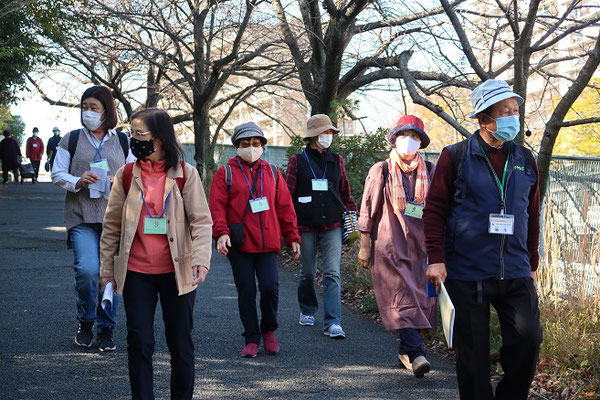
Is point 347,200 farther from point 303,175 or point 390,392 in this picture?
point 390,392

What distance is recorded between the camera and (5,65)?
22172 mm

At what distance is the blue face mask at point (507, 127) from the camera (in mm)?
4312

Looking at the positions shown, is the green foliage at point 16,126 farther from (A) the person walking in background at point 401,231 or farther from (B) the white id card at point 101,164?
(A) the person walking in background at point 401,231

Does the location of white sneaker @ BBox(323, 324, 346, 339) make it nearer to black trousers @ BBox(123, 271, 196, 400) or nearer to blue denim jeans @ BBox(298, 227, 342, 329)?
blue denim jeans @ BBox(298, 227, 342, 329)

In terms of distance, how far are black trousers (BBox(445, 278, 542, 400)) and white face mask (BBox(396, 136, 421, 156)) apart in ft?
7.57

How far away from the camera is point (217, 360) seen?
256 inches

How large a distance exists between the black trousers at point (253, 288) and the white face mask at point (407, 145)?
1.43 m

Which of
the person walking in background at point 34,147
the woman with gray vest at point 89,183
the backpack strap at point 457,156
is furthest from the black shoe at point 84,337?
the person walking in background at point 34,147

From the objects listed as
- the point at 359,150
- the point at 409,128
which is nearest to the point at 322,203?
the point at 409,128

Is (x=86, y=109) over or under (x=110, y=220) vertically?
over

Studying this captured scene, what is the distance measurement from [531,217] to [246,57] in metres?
14.4

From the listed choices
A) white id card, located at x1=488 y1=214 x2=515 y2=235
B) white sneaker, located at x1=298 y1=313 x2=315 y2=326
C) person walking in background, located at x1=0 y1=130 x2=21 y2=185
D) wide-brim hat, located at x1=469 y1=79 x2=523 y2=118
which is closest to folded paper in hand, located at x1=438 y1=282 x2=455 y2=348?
white id card, located at x1=488 y1=214 x2=515 y2=235

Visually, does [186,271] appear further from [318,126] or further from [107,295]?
[318,126]

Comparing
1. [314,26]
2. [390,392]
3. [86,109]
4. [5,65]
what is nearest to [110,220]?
[86,109]
